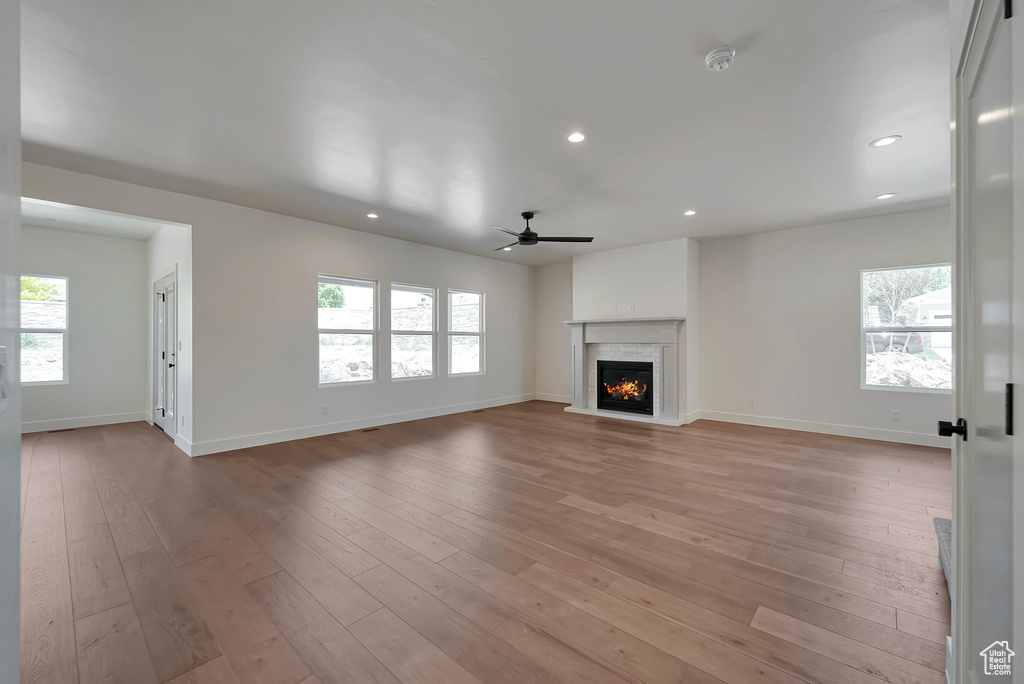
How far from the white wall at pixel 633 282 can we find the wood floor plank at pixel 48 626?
255 inches

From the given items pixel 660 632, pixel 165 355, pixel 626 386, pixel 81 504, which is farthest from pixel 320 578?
pixel 626 386

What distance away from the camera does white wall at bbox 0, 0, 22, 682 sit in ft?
2.81

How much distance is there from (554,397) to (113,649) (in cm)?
717

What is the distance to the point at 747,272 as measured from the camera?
6.14 metres

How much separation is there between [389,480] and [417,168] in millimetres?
2781

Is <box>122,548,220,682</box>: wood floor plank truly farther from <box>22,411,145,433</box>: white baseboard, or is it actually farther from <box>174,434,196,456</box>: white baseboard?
<box>22,411,145,433</box>: white baseboard

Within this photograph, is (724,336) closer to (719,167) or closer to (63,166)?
(719,167)

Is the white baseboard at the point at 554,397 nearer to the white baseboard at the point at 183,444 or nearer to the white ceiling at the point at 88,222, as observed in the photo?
the white baseboard at the point at 183,444

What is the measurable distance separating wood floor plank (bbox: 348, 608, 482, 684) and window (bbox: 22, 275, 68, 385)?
22.8 ft

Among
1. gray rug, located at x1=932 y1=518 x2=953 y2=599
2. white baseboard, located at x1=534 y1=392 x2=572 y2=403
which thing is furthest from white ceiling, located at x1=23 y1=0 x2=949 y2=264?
white baseboard, located at x1=534 y1=392 x2=572 y2=403

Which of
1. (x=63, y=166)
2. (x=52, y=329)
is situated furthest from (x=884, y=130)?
(x=52, y=329)

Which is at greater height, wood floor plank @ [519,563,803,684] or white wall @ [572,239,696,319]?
white wall @ [572,239,696,319]

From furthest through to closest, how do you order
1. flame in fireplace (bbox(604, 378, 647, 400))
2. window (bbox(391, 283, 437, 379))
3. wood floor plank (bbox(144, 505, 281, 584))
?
flame in fireplace (bbox(604, 378, 647, 400)) → window (bbox(391, 283, 437, 379)) → wood floor plank (bbox(144, 505, 281, 584))

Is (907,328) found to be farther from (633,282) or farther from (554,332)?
(554,332)
